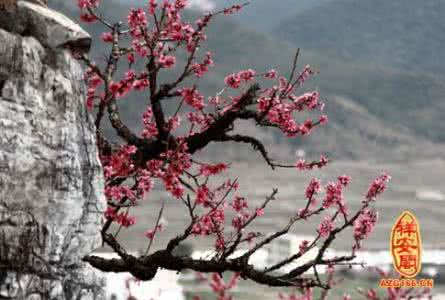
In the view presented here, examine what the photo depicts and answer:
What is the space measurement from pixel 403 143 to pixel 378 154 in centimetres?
1161

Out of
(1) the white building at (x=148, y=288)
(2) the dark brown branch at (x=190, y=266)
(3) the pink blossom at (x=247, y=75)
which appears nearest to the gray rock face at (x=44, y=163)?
(2) the dark brown branch at (x=190, y=266)

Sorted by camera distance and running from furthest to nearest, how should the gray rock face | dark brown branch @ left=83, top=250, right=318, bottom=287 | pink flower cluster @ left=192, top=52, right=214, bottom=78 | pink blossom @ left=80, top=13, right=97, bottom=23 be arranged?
pink flower cluster @ left=192, top=52, right=214, bottom=78 → pink blossom @ left=80, top=13, right=97, bottom=23 → dark brown branch @ left=83, top=250, right=318, bottom=287 → the gray rock face

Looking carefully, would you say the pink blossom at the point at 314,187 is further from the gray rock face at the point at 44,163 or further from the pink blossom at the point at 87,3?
the pink blossom at the point at 87,3

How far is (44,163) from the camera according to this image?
5.23 m

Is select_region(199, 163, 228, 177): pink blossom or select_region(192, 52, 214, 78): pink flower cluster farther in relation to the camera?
select_region(192, 52, 214, 78): pink flower cluster

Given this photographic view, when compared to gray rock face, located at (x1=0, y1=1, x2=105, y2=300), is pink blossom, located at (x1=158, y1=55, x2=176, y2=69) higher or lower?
higher

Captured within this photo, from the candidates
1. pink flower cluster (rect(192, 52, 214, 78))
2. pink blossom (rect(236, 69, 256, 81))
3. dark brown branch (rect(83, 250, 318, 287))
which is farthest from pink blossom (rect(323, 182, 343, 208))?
pink flower cluster (rect(192, 52, 214, 78))

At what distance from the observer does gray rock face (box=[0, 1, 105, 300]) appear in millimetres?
5125

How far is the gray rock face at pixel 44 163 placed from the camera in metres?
5.12

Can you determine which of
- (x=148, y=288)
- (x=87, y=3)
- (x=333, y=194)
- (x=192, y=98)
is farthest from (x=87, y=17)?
(x=148, y=288)

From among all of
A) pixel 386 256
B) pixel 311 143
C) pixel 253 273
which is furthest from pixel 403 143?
pixel 253 273

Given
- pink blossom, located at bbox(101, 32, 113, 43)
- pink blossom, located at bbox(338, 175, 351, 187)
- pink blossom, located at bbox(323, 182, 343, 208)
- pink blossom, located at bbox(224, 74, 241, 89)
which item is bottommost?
pink blossom, located at bbox(323, 182, 343, 208)

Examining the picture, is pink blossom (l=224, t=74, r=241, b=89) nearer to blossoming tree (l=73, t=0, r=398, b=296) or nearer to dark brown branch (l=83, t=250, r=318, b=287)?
blossoming tree (l=73, t=0, r=398, b=296)

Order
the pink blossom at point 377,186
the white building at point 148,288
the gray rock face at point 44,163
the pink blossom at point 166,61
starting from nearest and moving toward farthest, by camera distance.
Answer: the gray rock face at point 44,163, the pink blossom at point 166,61, the pink blossom at point 377,186, the white building at point 148,288
